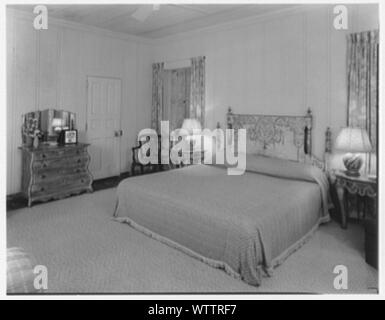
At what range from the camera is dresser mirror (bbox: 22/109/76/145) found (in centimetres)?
489

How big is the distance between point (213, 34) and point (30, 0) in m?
3.98

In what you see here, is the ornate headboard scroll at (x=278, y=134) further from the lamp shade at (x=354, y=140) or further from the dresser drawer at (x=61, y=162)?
the dresser drawer at (x=61, y=162)

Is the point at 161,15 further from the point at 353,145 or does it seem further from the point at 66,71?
the point at 353,145

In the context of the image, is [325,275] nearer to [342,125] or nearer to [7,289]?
[342,125]

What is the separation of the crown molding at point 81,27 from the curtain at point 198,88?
1374mm

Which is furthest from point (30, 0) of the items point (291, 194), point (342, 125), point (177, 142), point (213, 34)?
point (177, 142)

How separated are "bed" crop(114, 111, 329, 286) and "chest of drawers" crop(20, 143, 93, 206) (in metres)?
1.38

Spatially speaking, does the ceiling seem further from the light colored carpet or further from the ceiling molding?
the light colored carpet

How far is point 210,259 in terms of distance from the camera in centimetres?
283

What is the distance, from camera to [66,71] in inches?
210

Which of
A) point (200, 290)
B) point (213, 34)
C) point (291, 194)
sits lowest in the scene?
point (200, 290)

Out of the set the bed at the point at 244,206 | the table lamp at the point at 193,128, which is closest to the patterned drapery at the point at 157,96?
the table lamp at the point at 193,128

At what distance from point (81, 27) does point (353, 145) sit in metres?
4.57

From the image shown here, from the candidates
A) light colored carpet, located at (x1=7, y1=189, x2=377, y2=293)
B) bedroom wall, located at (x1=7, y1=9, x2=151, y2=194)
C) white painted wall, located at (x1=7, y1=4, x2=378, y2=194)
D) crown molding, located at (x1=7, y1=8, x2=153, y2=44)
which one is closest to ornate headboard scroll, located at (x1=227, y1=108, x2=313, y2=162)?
white painted wall, located at (x1=7, y1=4, x2=378, y2=194)
